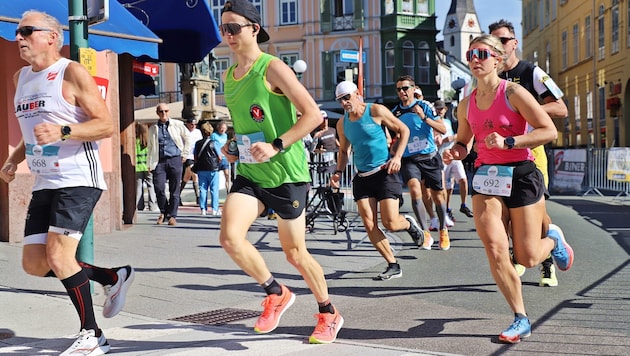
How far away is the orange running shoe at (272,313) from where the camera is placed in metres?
5.20

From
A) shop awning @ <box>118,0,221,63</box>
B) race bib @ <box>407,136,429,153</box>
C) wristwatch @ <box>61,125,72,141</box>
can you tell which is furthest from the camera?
shop awning @ <box>118,0,221,63</box>

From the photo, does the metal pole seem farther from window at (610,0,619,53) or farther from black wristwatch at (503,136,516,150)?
window at (610,0,619,53)

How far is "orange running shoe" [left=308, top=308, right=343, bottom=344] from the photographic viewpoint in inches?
200

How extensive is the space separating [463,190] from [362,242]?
11.7 feet

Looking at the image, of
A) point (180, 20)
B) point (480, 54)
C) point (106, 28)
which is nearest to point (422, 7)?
point (180, 20)

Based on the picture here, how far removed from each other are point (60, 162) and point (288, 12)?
46.6 metres

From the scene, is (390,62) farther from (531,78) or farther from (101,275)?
(101,275)

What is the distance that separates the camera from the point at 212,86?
2820 centimetres

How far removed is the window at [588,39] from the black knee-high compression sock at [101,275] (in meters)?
40.9

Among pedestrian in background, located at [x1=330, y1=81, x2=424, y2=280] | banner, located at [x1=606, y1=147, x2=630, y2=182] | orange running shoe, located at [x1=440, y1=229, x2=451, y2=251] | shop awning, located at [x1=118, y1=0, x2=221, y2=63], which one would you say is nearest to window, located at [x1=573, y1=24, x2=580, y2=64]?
banner, located at [x1=606, y1=147, x2=630, y2=182]

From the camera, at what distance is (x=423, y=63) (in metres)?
50.1

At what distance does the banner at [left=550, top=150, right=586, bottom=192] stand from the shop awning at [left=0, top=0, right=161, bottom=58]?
615 inches

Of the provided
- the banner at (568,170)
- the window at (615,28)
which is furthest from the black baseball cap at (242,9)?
the window at (615,28)

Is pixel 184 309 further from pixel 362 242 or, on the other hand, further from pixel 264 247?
pixel 362 242
